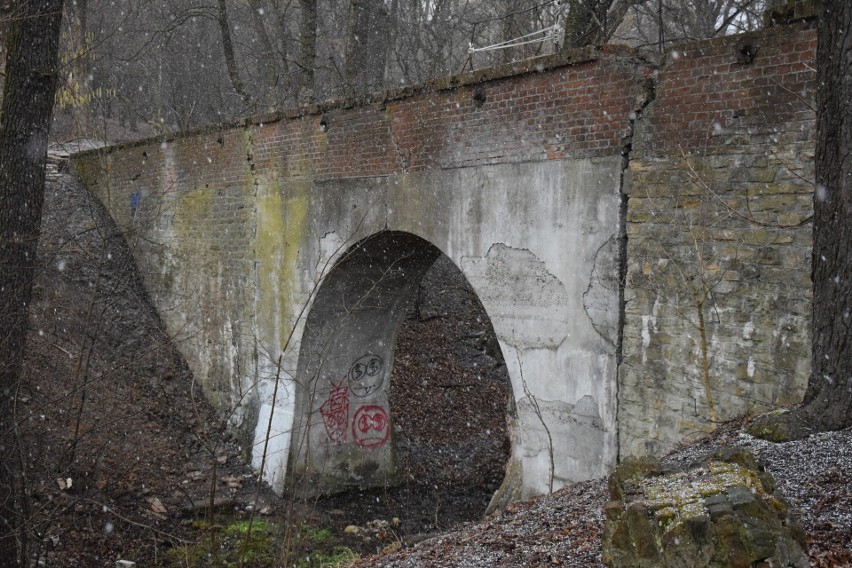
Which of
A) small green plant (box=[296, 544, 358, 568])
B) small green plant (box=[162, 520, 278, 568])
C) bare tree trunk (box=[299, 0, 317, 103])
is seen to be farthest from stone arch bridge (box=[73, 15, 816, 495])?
bare tree trunk (box=[299, 0, 317, 103])

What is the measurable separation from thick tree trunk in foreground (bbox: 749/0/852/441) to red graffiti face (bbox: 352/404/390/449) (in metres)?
6.45

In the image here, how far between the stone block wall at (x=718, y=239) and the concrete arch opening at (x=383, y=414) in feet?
9.91

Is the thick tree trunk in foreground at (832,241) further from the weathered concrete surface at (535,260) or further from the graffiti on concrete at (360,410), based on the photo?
the graffiti on concrete at (360,410)

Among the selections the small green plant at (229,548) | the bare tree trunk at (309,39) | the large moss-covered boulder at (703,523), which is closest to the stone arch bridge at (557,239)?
the small green plant at (229,548)

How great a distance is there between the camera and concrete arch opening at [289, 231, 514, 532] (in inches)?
350

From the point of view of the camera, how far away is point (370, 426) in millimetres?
9961

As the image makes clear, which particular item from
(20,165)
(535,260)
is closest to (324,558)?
(535,260)

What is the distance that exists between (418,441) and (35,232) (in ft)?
20.1

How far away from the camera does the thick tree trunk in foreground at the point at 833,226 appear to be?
3793 millimetres

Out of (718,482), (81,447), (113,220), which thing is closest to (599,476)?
(718,482)

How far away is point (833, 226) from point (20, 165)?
631 centimetres

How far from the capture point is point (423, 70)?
697 inches

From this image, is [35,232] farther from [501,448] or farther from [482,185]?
[501,448]

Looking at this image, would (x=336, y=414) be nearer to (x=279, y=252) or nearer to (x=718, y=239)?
(x=279, y=252)
